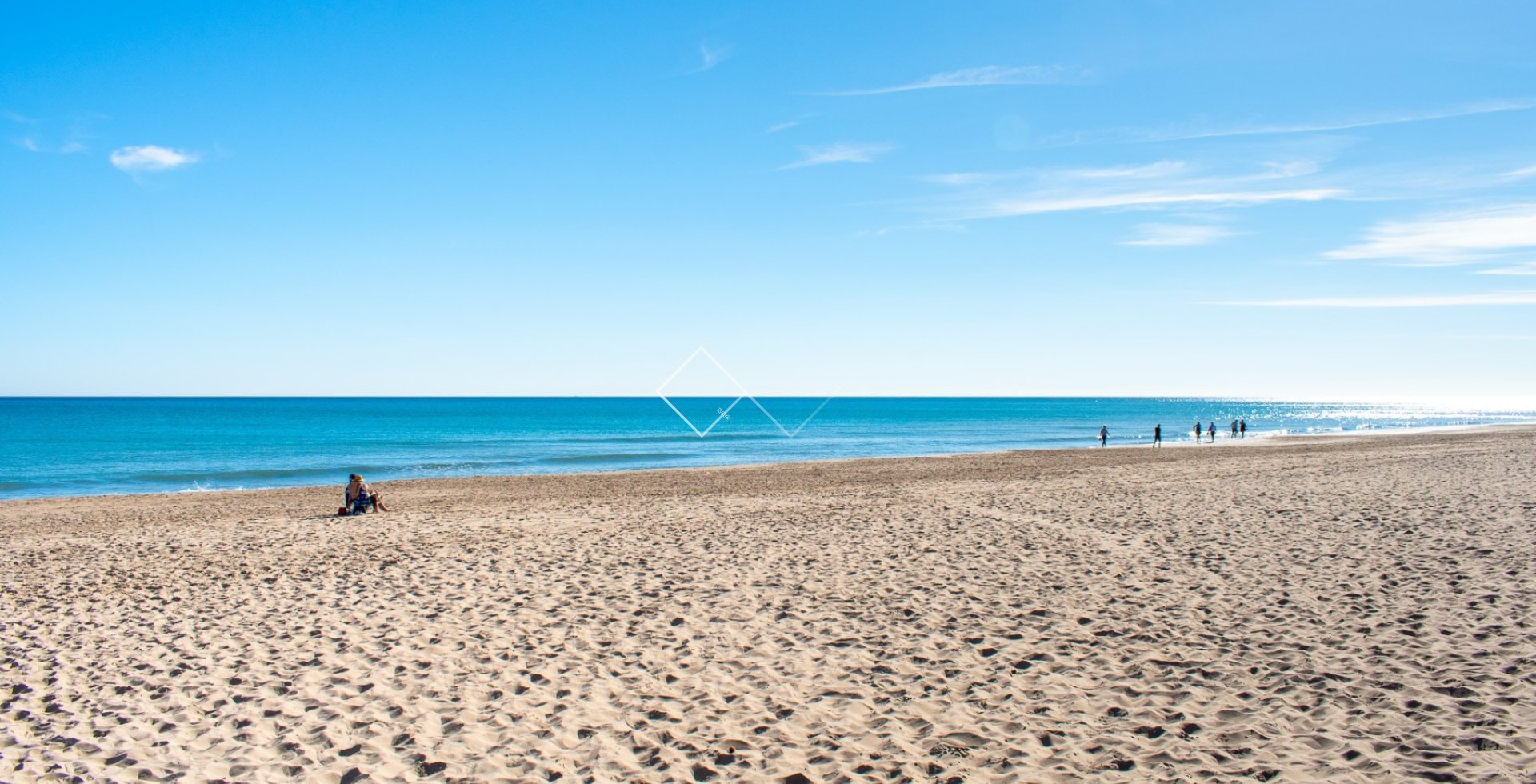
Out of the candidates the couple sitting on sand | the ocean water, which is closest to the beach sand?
the couple sitting on sand

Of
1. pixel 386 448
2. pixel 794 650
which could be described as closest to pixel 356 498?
pixel 794 650

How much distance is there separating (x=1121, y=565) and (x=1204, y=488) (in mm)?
11498

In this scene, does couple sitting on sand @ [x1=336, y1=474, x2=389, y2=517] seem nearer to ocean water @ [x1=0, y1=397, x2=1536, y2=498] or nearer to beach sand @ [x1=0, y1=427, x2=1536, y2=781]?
beach sand @ [x1=0, y1=427, x2=1536, y2=781]

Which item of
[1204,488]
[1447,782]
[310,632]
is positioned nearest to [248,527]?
[310,632]

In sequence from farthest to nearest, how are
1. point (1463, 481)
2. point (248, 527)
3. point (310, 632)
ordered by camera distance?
point (1463, 481)
point (248, 527)
point (310, 632)

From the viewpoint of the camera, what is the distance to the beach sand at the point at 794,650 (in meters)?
5.98

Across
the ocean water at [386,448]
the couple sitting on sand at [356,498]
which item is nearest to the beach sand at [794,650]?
the couple sitting on sand at [356,498]

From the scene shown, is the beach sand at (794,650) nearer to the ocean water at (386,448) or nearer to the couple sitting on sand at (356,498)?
the couple sitting on sand at (356,498)

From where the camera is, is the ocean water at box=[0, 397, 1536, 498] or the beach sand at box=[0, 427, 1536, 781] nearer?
the beach sand at box=[0, 427, 1536, 781]

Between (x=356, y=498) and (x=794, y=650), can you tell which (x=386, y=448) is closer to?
(x=356, y=498)

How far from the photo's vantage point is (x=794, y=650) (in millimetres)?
8320

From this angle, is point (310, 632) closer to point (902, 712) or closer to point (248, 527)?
point (902, 712)

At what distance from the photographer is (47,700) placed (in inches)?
288

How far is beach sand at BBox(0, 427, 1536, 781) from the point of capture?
598 cm
